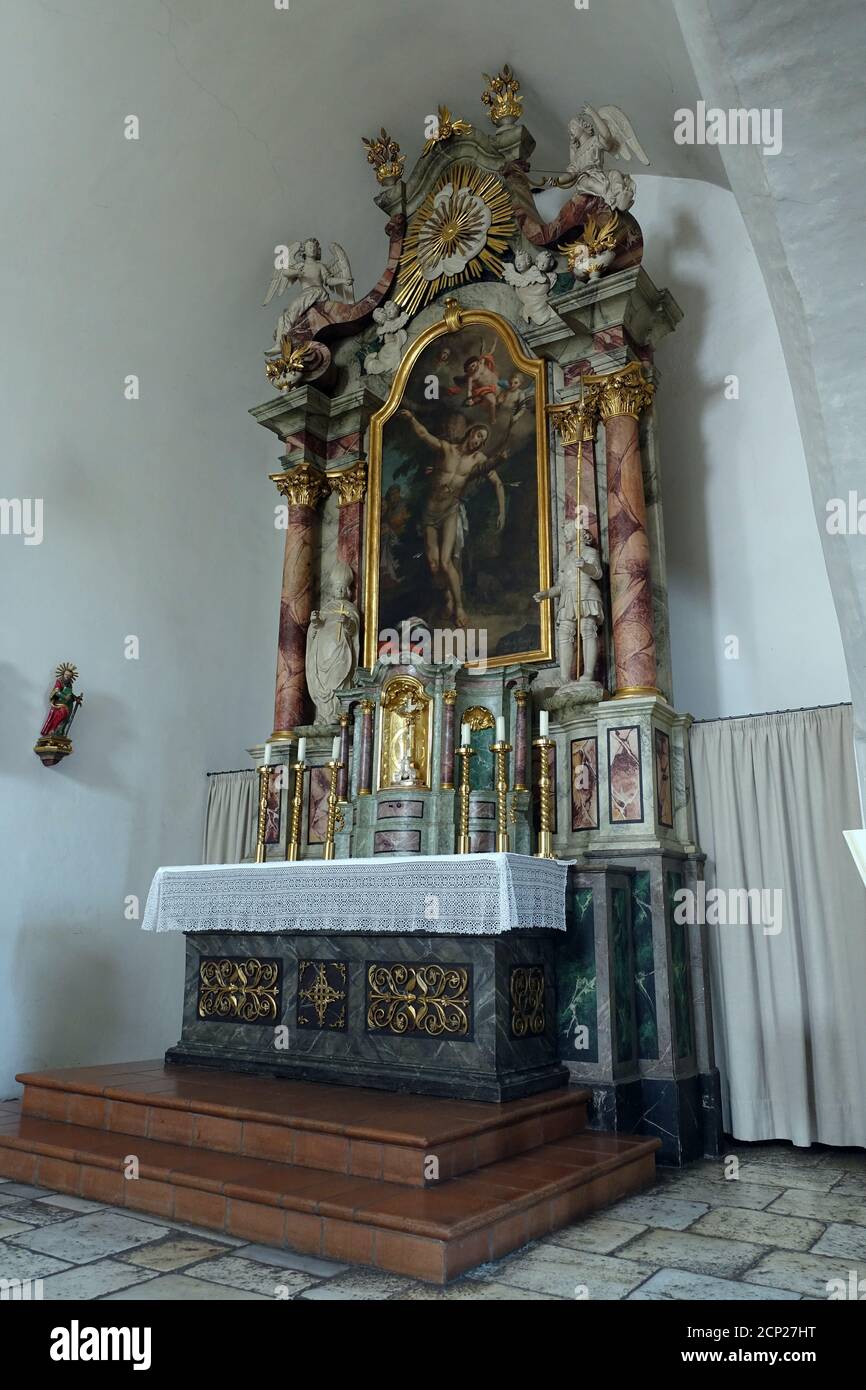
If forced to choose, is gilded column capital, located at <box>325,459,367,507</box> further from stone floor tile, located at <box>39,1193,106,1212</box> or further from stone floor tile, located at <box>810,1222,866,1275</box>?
stone floor tile, located at <box>810,1222,866,1275</box>

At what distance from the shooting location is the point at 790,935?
247 inches

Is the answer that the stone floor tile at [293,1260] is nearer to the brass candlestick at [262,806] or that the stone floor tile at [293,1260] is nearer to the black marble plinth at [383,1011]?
the black marble plinth at [383,1011]

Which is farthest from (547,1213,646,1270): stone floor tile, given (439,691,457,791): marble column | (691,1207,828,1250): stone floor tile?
(439,691,457,791): marble column

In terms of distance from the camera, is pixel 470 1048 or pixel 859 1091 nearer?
pixel 470 1048

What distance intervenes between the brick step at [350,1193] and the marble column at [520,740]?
229 cm

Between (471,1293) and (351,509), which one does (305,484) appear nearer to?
(351,509)

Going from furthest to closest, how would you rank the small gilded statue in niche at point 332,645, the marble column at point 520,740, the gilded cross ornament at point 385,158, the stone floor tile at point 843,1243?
the gilded cross ornament at point 385,158 → the small gilded statue in niche at point 332,645 → the marble column at point 520,740 → the stone floor tile at point 843,1243

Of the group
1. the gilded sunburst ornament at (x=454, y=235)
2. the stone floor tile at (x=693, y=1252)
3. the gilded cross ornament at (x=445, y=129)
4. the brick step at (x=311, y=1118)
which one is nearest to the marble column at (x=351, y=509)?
the gilded sunburst ornament at (x=454, y=235)

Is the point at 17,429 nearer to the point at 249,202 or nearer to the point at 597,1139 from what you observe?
the point at 249,202

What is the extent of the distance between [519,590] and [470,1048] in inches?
139

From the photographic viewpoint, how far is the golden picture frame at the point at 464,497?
294 inches

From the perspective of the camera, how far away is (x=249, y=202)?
9.03 m

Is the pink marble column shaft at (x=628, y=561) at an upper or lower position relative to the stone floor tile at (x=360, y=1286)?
upper
